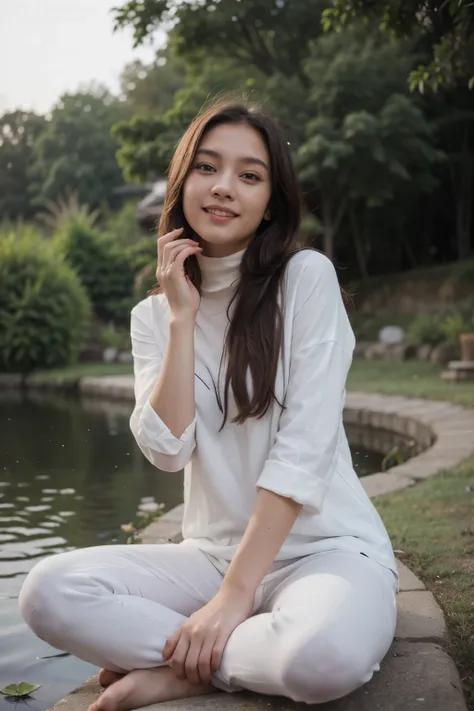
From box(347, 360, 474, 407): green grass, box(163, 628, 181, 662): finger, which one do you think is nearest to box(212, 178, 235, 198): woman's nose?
box(163, 628, 181, 662): finger

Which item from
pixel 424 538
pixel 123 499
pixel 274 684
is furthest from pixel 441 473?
pixel 274 684

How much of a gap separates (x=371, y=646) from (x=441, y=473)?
226cm

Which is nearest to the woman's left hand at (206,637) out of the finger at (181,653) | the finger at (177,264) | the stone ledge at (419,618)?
the finger at (181,653)

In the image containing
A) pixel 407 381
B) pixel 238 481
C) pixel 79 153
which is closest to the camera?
pixel 238 481

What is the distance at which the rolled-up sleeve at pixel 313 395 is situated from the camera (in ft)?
5.20

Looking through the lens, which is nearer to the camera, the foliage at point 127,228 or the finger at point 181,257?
the finger at point 181,257

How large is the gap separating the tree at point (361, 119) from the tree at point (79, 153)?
19.0 meters

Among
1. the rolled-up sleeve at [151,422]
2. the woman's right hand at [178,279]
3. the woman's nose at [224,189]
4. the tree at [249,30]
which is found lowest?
the rolled-up sleeve at [151,422]

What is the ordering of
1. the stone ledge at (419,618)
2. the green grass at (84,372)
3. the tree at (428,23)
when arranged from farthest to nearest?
the green grass at (84,372) < the tree at (428,23) < the stone ledge at (419,618)

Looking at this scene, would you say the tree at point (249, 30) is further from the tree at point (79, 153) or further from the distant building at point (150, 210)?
the tree at point (79, 153)

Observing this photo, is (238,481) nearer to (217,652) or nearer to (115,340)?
(217,652)

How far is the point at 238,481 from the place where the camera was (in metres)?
1.72

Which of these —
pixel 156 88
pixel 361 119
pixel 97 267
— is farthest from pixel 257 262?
pixel 156 88

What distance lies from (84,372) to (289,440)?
27.2 feet
